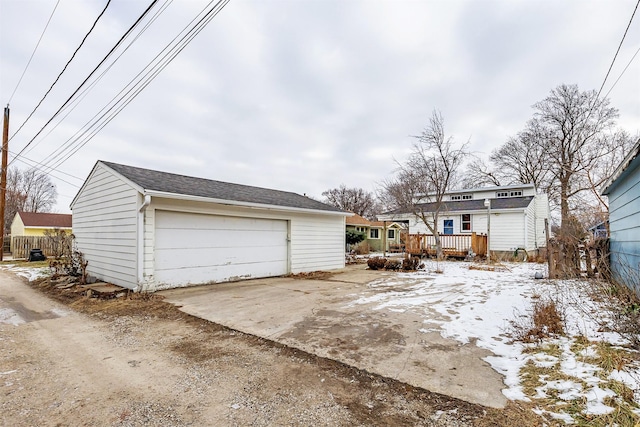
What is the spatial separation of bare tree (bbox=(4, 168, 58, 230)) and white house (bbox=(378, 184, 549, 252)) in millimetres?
38201

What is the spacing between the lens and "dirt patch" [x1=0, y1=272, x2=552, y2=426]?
7.42 feet

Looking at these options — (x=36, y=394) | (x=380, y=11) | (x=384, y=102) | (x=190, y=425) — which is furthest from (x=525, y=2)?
(x=36, y=394)

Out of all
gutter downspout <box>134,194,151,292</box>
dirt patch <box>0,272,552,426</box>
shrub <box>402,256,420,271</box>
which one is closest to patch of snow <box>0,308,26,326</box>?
dirt patch <box>0,272,552,426</box>

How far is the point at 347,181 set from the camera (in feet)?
143

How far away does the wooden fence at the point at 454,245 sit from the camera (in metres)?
15.7

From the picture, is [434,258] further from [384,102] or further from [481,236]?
[384,102]

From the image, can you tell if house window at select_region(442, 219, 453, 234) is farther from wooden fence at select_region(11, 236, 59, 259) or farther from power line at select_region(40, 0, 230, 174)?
wooden fence at select_region(11, 236, 59, 259)

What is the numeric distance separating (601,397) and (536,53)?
8.93 meters

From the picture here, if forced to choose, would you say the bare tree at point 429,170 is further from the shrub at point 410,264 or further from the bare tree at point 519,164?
the bare tree at point 519,164

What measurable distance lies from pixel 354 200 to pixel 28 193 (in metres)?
39.7

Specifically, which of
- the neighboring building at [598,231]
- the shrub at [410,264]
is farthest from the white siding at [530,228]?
the shrub at [410,264]

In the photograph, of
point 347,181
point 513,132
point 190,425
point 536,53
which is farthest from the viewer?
point 347,181

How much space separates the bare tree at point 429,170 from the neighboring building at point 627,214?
8733 mm

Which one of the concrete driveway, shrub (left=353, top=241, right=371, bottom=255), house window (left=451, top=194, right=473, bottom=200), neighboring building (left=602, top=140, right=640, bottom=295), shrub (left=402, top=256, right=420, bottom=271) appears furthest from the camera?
shrub (left=353, top=241, right=371, bottom=255)
